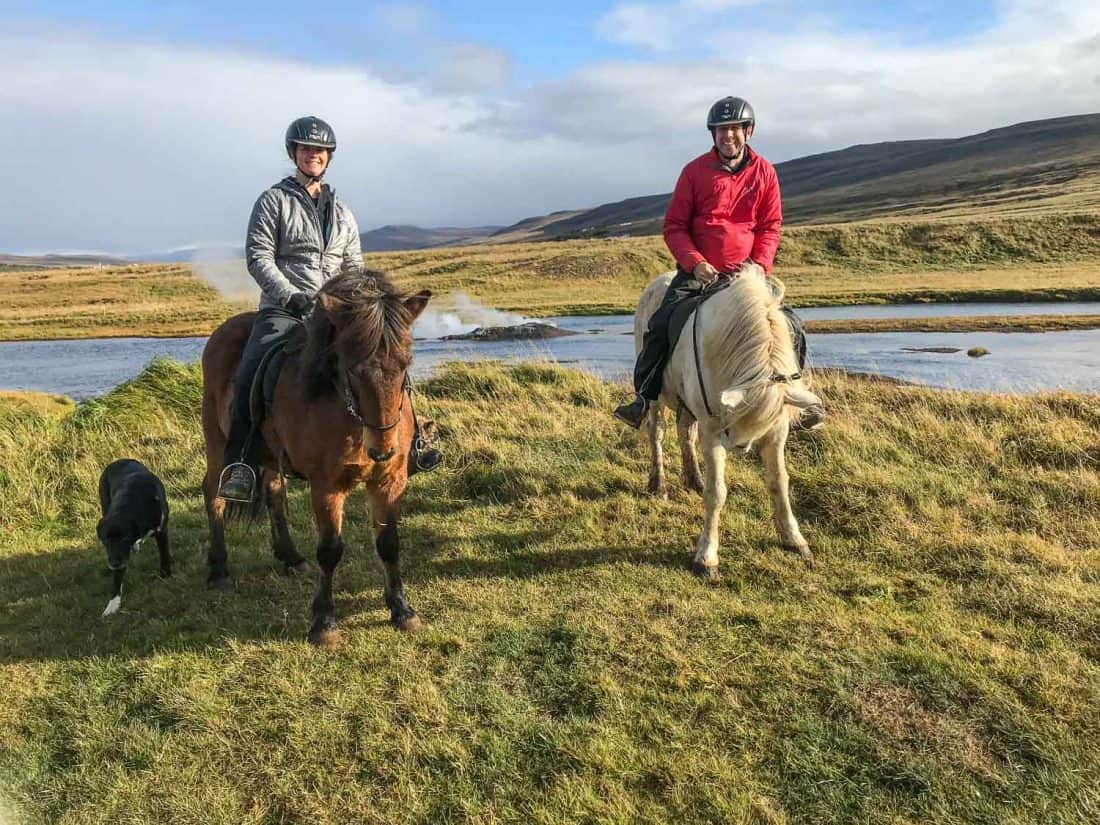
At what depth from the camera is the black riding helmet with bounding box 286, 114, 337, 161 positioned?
4992 mm

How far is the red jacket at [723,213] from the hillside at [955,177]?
206 ft

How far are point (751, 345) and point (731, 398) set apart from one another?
530 mm

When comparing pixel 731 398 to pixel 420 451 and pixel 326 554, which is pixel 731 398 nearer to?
pixel 420 451

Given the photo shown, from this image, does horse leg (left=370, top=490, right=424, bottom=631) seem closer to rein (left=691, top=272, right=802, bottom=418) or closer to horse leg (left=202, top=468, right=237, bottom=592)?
horse leg (left=202, top=468, right=237, bottom=592)

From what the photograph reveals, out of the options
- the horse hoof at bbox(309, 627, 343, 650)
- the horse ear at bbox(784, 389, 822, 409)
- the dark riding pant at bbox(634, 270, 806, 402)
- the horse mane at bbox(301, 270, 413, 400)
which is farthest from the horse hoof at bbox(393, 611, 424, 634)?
the horse ear at bbox(784, 389, 822, 409)

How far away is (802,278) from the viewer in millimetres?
43562

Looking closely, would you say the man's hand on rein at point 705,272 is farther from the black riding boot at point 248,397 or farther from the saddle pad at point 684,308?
the black riding boot at point 248,397

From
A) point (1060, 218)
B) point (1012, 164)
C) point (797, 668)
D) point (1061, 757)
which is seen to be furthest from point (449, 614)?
point (1012, 164)

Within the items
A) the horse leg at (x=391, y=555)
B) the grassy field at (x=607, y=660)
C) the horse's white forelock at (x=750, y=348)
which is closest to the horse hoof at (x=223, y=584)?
the grassy field at (x=607, y=660)

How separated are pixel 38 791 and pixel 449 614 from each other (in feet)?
7.94

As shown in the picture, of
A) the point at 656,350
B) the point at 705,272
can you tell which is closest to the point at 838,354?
the point at 656,350

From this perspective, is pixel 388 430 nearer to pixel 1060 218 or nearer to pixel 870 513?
pixel 870 513

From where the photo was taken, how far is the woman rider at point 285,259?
4926 millimetres

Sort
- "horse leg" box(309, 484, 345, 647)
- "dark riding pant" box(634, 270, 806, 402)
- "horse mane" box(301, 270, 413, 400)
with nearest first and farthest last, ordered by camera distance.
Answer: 1. "horse mane" box(301, 270, 413, 400)
2. "horse leg" box(309, 484, 345, 647)
3. "dark riding pant" box(634, 270, 806, 402)
